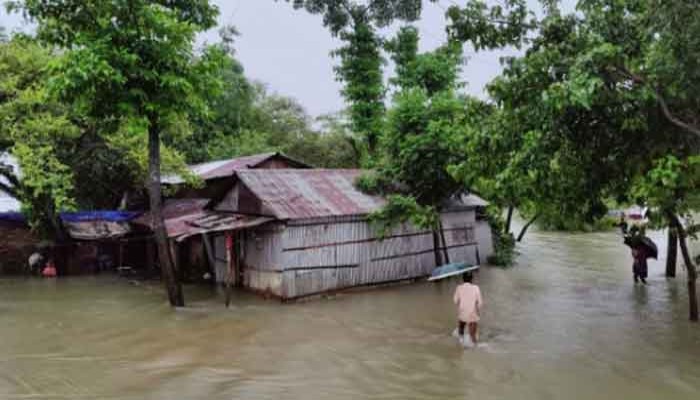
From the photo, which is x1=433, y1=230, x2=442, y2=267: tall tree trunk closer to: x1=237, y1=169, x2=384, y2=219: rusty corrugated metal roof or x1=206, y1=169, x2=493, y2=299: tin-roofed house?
x1=206, y1=169, x2=493, y2=299: tin-roofed house

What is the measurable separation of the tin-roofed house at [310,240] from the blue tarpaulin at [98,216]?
3.81m

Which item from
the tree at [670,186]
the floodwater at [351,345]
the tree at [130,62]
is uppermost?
the tree at [130,62]

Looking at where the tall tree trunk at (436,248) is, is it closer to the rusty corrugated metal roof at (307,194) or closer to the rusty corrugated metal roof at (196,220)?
the rusty corrugated metal roof at (307,194)

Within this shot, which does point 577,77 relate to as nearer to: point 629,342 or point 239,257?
point 629,342

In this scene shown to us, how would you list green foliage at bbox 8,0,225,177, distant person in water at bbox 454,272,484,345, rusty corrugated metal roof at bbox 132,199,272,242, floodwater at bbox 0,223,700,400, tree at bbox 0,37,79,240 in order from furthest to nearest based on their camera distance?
tree at bbox 0,37,79,240, rusty corrugated metal roof at bbox 132,199,272,242, green foliage at bbox 8,0,225,177, distant person in water at bbox 454,272,484,345, floodwater at bbox 0,223,700,400

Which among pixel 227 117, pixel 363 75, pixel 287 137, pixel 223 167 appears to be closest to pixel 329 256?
pixel 223 167

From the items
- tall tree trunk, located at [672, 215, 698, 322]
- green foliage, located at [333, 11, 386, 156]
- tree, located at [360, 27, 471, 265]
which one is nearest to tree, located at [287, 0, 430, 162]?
green foliage, located at [333, 11, 386, 156]

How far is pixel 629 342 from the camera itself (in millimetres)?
9422

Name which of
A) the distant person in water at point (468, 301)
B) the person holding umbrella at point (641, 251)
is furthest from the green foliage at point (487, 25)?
the person holding umbrella at point (641, 251)

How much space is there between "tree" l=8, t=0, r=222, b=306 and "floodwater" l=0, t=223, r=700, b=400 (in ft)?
7.85

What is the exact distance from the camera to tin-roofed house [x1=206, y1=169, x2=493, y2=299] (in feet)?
40.8

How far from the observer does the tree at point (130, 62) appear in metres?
10.0

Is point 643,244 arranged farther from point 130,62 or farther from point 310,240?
point 130,62

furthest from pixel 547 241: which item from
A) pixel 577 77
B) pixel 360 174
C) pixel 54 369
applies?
pixel 54 369
